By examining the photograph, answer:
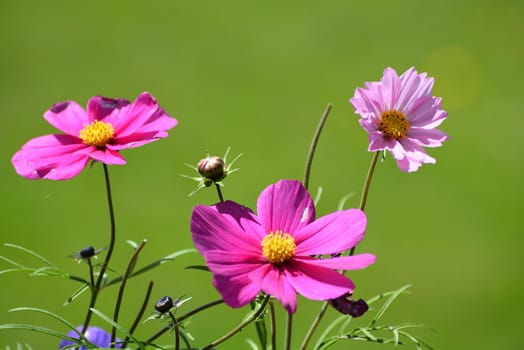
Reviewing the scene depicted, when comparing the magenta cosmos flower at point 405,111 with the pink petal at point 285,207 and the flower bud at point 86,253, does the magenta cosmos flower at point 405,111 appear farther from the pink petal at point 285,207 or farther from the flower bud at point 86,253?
the flower bud at point 86,253

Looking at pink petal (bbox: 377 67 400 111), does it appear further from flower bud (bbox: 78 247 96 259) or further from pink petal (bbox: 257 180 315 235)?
flower bud (bbox: 78 247 96 259)

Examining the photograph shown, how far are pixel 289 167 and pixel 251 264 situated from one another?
200cm

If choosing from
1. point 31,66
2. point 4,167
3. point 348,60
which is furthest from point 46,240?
point 348,60

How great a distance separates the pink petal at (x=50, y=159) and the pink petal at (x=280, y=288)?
0.16 metres

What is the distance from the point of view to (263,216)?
539 mm

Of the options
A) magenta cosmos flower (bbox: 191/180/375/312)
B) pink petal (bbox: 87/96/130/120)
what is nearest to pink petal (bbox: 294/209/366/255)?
magenta cosmos flower (bbox: 191/180/375/312)

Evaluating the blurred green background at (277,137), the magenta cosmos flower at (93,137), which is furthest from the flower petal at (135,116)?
the blurred green background at (277,137)

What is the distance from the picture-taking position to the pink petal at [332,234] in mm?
502

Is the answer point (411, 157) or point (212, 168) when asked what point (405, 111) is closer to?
point (411, 157)

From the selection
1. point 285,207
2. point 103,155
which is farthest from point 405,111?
point 103,155

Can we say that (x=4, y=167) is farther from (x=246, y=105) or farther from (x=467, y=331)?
(x=467, y=331)

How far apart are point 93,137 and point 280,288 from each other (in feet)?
0.71

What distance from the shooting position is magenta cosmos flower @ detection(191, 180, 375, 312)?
47 centimetres

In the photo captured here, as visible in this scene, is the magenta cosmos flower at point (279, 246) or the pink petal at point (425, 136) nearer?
the magenta cosmos flower at point (279, 246)
